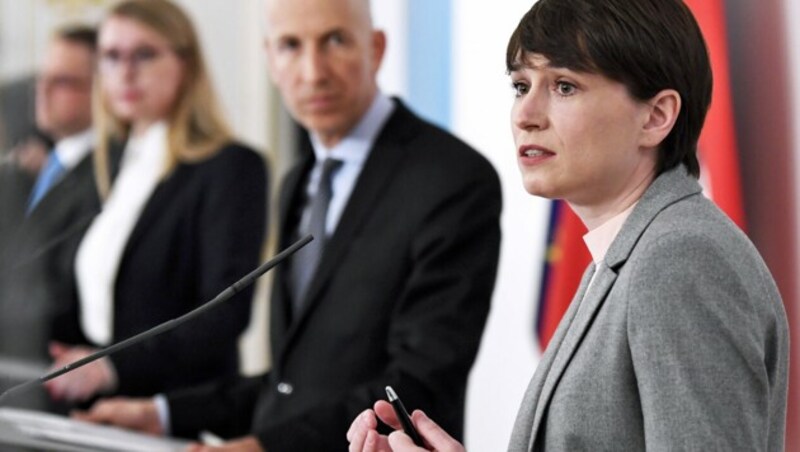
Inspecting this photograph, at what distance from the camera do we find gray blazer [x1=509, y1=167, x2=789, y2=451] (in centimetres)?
154

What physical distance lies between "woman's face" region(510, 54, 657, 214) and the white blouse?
221 centimetres

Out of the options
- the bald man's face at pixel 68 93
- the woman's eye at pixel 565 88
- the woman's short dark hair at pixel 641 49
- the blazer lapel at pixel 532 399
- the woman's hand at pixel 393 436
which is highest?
the woman's short dark hair at pixel 641 49

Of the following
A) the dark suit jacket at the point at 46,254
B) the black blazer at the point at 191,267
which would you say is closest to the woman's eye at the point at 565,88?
the black blazer at the point at 191,267

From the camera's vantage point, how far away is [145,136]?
13.0 feet

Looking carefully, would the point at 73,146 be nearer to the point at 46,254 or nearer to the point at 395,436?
the point at 46,254

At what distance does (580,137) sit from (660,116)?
0.09 metres

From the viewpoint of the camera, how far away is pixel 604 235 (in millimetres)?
1733

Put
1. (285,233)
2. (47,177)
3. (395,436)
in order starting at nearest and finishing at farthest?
(395,436) → (285,233) → (47,177)

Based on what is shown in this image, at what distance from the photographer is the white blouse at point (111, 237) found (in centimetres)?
384

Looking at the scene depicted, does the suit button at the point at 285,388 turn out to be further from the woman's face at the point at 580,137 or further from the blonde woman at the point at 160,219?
the woman's face at the point at 580,137

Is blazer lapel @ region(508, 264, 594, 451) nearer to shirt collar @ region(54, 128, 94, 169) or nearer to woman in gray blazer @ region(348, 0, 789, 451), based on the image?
woman in gray blazer @ region(348, 0, 789, 451)

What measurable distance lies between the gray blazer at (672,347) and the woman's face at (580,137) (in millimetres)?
45

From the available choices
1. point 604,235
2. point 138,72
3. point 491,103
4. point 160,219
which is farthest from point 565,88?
point 491,103

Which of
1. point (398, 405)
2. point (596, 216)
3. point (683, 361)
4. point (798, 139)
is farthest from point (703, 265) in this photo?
point (798, 139)
